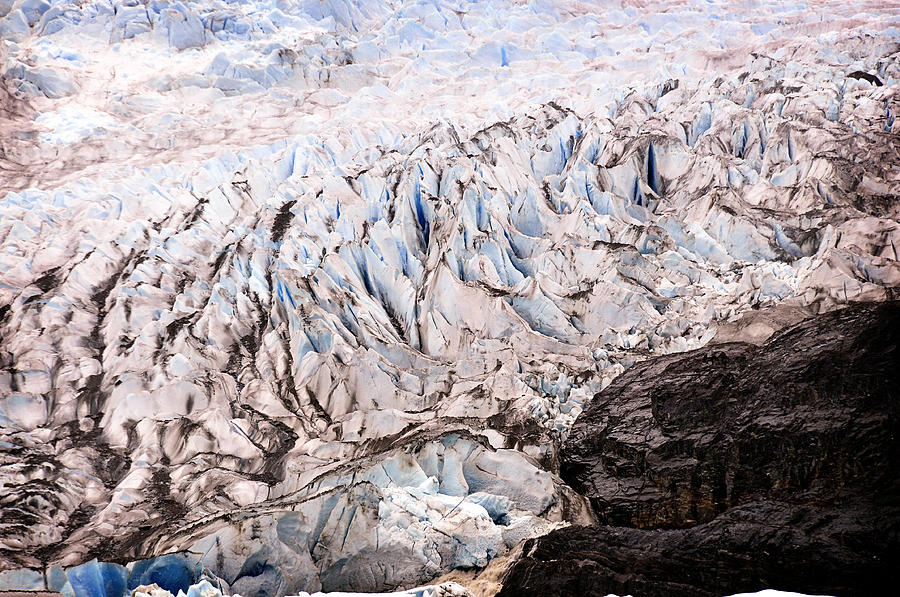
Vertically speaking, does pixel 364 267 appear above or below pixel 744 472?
above

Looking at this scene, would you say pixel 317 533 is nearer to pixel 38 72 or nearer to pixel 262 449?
pixel 262 449

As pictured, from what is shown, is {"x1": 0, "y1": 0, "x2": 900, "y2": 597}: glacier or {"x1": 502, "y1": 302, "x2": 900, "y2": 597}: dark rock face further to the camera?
{"x1": 0, "y1": 0, "x2": 900, "y2": 597}: glacier

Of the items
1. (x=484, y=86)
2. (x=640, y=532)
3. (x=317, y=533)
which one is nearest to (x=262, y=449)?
(x=317, y=533)

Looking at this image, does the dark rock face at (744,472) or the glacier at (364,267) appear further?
the glacier at (364,267)

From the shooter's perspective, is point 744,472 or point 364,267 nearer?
point 744,472
